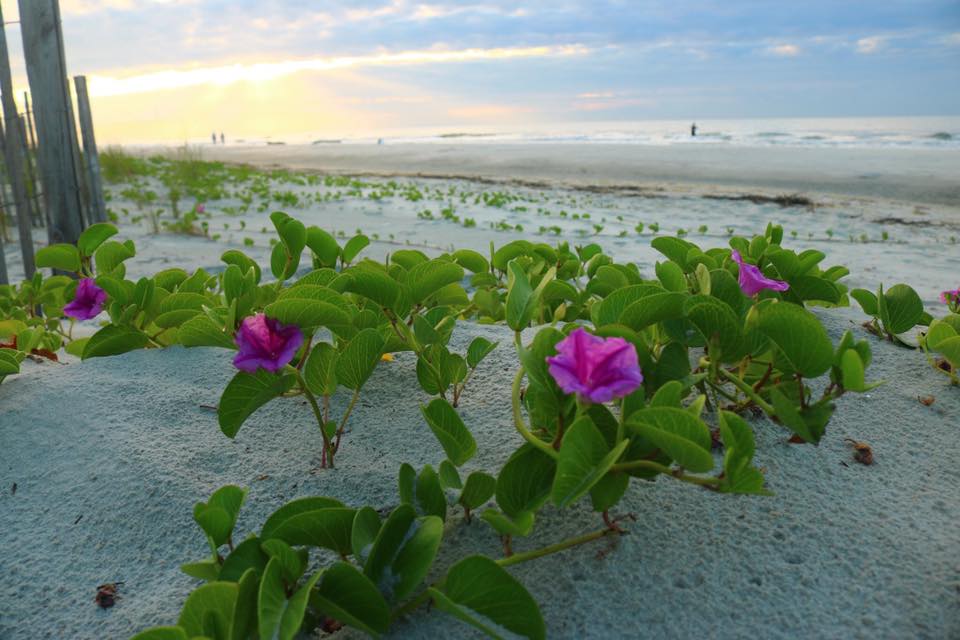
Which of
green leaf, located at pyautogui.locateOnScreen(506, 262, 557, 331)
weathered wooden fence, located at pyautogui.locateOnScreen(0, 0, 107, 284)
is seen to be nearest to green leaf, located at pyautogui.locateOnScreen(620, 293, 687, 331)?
green leaf, located at pyautogui.locateOnScreen(506, 262, 557, 331)

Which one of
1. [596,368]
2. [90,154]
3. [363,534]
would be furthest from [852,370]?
[90,154]

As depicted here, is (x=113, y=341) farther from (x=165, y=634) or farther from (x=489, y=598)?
(x=489, y=598)

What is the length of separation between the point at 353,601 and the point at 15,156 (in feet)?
14.3

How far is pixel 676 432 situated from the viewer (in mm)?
847

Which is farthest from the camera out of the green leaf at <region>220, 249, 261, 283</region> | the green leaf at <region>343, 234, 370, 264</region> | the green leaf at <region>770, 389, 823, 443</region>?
the green leaf at <region>343, 234, 370, 264</region>

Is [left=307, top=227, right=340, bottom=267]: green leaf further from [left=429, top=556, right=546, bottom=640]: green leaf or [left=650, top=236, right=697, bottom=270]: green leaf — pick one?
[left=429, top=556, right=546, bottom=640]: green leaf

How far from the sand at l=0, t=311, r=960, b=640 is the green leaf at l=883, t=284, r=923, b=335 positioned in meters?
0.16

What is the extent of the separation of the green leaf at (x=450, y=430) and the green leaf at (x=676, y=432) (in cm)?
28

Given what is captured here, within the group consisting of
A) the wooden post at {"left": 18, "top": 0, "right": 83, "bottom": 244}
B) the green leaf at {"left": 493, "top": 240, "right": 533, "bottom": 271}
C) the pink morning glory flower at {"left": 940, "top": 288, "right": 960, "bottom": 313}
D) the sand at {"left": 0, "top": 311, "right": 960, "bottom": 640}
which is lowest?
the sand at {"left": 0, "top": 311, "right": 960, "bottom": 640}

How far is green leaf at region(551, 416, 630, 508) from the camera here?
2.63 feet

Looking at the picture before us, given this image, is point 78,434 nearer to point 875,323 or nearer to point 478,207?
point 875,323

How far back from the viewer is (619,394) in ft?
2.64

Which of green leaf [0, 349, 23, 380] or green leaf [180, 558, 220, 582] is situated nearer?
green leaf [180, 558, 220, 582]

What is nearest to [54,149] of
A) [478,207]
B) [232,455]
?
[232,455]
